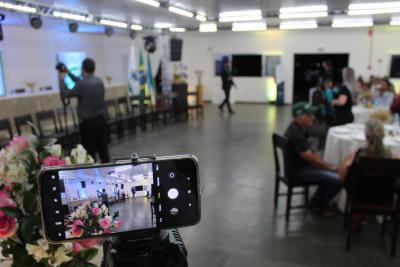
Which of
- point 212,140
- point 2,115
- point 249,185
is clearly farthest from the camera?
point 212,140

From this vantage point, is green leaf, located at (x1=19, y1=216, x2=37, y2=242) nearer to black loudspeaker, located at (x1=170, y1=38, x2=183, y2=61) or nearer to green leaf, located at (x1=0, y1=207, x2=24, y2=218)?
green leaf, located at (x1=0, y1=207, x2=24, y2=218)

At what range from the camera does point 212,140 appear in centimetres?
728

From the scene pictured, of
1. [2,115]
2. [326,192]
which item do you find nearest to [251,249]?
[326,192]

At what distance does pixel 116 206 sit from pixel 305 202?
132 inches

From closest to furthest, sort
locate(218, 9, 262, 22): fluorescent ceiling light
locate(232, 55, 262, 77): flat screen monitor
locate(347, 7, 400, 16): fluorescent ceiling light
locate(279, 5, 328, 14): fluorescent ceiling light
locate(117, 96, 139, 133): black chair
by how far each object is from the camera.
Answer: locate(279, 5, 328, 14): fluorescent ceiling light, locate(347, 7, 400, 16): fluorescent ceiling light, locate(218, 9, 262, 22): fluorescent ceiling light, locate(117, 96, 139, 133): black chair, locate(232, 55, 262, 77): flat screen monitor

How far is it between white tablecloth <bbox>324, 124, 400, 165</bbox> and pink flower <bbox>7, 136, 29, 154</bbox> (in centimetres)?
356

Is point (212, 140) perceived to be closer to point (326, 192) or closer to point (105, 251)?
point (326, 192)

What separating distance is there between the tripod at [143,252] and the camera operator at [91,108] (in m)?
3.58

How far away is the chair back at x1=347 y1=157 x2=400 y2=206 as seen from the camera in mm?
2895

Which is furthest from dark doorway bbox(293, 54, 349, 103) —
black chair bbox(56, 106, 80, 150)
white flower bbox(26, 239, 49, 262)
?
white flower bbox(26, 239, 49, 262)

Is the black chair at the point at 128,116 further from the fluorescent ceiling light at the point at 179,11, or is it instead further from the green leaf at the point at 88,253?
the green leaf at the point at 88,253

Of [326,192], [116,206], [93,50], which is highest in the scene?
[93,50]

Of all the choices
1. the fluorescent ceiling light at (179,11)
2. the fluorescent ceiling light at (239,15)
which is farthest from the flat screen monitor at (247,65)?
the fluorescent ceiling light at (179,11)

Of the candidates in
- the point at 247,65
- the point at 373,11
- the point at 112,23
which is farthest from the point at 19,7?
the point at 247,65
